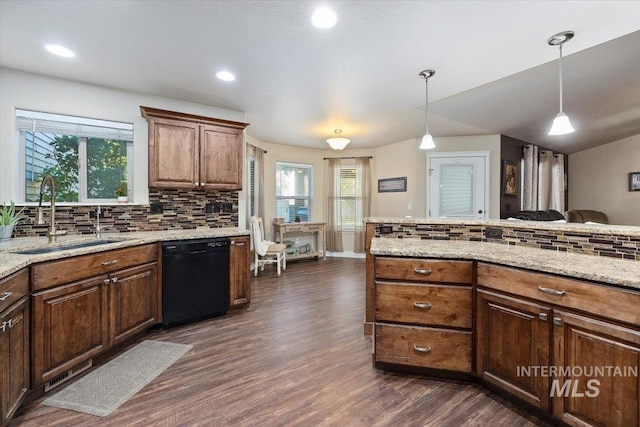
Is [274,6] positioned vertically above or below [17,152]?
above

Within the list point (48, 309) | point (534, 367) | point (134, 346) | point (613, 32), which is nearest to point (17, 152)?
point (48, 309)

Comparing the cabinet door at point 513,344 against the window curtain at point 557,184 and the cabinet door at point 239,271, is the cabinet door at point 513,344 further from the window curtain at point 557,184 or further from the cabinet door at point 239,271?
the window curtain at point 557,184

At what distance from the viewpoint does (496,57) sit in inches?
96.3

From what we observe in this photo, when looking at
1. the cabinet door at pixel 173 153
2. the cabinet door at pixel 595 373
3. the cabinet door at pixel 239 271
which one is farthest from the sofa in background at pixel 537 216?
the cabinet door at pixel 173 153

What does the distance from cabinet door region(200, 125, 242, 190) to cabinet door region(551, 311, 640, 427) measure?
3.15 m

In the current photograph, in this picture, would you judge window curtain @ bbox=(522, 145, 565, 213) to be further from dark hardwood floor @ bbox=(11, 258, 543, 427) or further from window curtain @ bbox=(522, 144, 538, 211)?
dark hardwood floor @ bbox=(11, 258, 543, 427)

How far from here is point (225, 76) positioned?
2750 mm

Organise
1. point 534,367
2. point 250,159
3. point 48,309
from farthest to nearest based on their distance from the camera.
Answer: point 250,159
point 48,309
point 534,367

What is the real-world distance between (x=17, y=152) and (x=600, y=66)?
5.62 m

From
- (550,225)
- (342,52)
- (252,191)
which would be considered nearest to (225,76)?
(342,52)

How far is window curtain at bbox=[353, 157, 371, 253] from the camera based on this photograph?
245 inches

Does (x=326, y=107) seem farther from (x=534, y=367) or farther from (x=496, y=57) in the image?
(x=534, y=367)

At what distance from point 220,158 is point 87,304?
1925 mm

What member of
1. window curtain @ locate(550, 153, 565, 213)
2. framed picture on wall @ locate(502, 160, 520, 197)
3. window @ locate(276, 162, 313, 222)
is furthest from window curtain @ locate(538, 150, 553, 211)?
window @ locate(276, 162, 313, 222)
